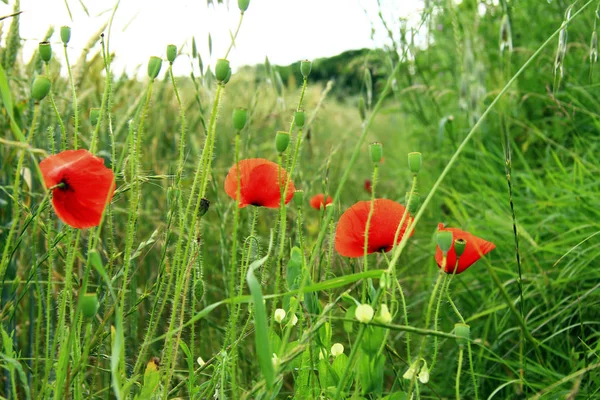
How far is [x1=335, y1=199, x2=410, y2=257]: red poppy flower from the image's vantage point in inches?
35.6

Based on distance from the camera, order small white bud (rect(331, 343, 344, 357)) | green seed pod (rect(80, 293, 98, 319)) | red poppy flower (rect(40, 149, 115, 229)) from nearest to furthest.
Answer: green seed pod (rect(80, 293, 98, 319)) < red poppy flower (rect(40, 149, 115, 229)) < small white bud (rect(331, 343, 344, 357))

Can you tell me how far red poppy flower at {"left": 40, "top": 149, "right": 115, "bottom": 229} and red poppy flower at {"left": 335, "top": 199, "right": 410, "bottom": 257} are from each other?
0.32m

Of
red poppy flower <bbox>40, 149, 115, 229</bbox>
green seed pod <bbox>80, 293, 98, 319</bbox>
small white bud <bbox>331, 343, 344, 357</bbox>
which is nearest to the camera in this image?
green seed pod <bbox>80, 293, 98, 319</bbox>

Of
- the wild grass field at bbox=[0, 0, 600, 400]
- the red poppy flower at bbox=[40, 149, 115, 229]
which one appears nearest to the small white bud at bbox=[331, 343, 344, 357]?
the wild grass field at bbox=[0, 0, 600, 400]

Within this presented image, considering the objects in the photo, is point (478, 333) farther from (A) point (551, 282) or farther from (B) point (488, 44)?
(B) point (488, 44)

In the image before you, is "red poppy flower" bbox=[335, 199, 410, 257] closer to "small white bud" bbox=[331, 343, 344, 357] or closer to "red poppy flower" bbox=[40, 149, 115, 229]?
"small white bud" bbox=[331, 343, 344, 357]

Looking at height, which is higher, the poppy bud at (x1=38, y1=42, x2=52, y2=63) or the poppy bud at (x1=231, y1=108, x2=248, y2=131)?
the poppy bud at (x1=38, y1=42, x2=52, y2=63)

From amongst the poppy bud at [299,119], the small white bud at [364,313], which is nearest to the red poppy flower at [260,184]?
the poppy bud at [299,119]

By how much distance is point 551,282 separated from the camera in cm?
148

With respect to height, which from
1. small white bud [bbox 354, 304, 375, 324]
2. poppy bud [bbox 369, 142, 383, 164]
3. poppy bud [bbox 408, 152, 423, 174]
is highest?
poppy bud [bbox 369, 142, 383, 164]

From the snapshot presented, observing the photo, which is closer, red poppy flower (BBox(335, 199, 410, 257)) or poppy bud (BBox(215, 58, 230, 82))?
poppy bud (BBox(215, 58, 230, 82))

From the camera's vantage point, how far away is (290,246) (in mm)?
1060

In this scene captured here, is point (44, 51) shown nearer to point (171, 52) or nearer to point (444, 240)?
point (171, 52)

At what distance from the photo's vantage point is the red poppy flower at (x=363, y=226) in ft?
2.97
